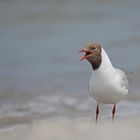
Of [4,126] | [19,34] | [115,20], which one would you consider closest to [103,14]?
[115,20]

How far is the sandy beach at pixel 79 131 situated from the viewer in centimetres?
511

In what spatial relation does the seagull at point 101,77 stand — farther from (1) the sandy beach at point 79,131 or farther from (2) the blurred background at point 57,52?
(2) the blurred background at point 57,52

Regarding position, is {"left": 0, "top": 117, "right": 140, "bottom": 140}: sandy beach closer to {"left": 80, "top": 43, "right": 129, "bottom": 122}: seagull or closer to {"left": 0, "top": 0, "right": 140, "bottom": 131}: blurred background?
{"left": 80, "top": 43, "right": 129, "bottom": 122}: seagull

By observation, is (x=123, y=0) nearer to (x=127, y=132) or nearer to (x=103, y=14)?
(x=103, y=14)

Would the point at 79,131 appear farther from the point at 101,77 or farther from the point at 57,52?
the point at 57,52

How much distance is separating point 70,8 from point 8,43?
363cm

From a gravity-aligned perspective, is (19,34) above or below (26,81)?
above

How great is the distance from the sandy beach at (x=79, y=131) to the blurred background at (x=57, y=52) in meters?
0.78

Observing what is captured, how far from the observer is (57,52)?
9305mm

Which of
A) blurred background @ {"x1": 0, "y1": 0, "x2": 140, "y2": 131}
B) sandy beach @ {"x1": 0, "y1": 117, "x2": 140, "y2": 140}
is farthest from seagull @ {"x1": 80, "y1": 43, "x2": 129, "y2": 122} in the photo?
blurred background @ {"x1": 0, "y1": 0, "x2": 140, "y2": 131}

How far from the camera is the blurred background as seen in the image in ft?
23.8

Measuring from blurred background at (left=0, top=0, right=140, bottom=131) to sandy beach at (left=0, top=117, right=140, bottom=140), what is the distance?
785 millimetres

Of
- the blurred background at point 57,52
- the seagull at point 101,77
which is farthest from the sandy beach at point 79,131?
the blurred background at point 57,52

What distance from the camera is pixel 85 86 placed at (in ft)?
25.9
